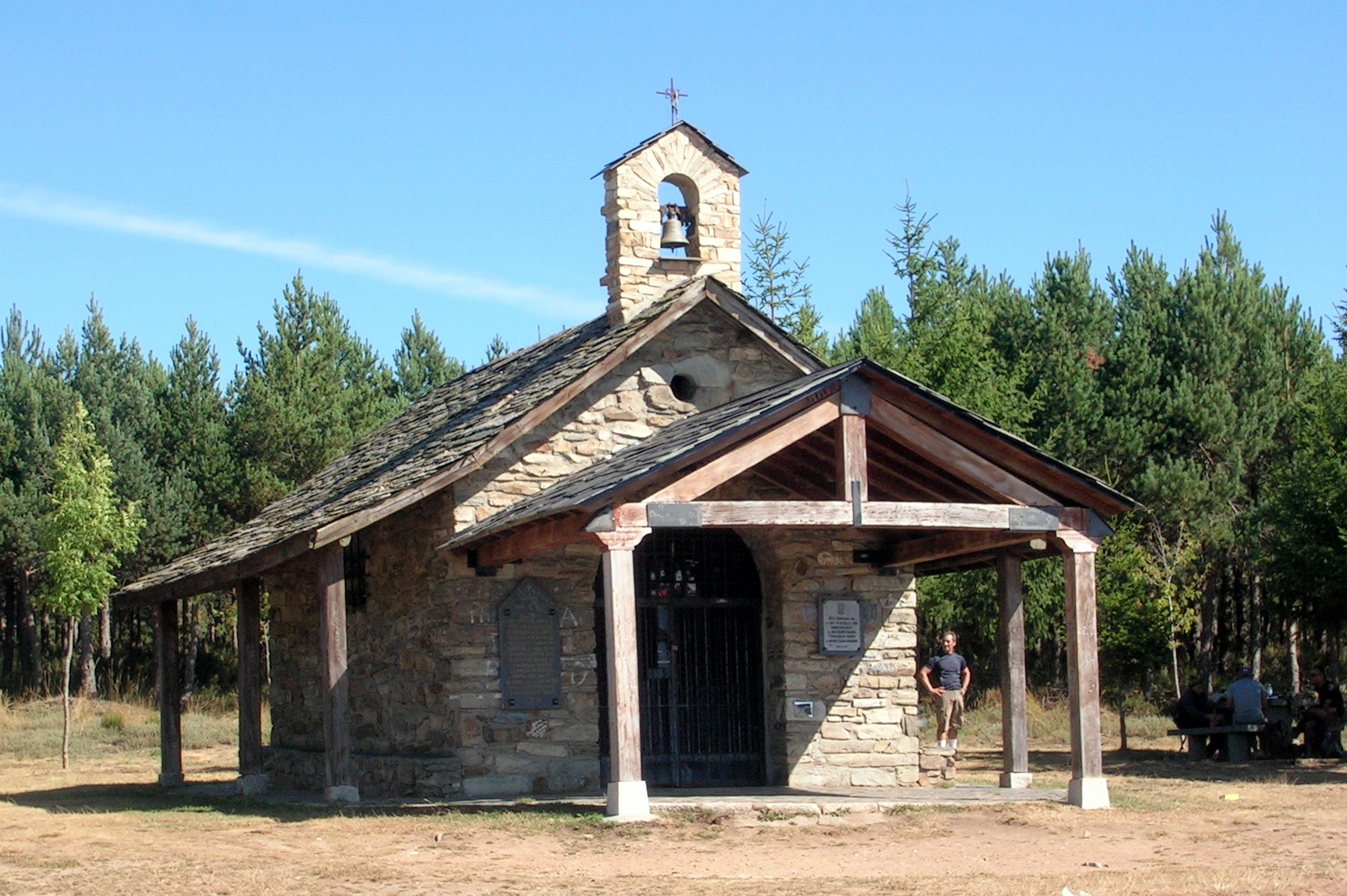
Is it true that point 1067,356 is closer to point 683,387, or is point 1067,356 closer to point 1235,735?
point 1235,735

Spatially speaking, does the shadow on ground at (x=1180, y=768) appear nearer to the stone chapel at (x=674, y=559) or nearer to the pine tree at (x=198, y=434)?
the stone chapel at (x=674, y=559)

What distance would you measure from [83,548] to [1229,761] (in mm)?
15114

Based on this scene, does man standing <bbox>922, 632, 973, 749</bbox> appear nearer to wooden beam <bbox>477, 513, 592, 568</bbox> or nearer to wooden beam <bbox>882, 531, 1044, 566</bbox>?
wooden beam <bbox>882, 531, 1044, 566</bbox>

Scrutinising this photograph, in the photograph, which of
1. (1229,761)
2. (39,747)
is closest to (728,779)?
(1229,761)

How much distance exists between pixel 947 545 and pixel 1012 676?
4.94 feet

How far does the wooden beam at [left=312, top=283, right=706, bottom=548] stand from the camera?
13055mm

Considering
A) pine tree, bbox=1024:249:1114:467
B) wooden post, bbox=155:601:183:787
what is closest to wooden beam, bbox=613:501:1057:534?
wooden post, bbox=155:601:183:787

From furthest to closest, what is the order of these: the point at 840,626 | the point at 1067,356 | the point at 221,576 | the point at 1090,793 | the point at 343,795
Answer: the point at 1067,356
the point at 221,576
the point at 840,626
the point at 343,795
the point at 1090,793

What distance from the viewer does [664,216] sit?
53.3 feet

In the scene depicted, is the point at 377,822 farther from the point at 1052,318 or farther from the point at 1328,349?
the point at 1328,349

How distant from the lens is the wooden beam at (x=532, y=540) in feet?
39.5

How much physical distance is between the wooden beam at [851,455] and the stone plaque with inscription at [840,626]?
9.88ft

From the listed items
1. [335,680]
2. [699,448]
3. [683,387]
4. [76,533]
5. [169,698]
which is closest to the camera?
[699,448]

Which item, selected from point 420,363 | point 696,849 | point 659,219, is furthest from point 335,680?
point 420,363
